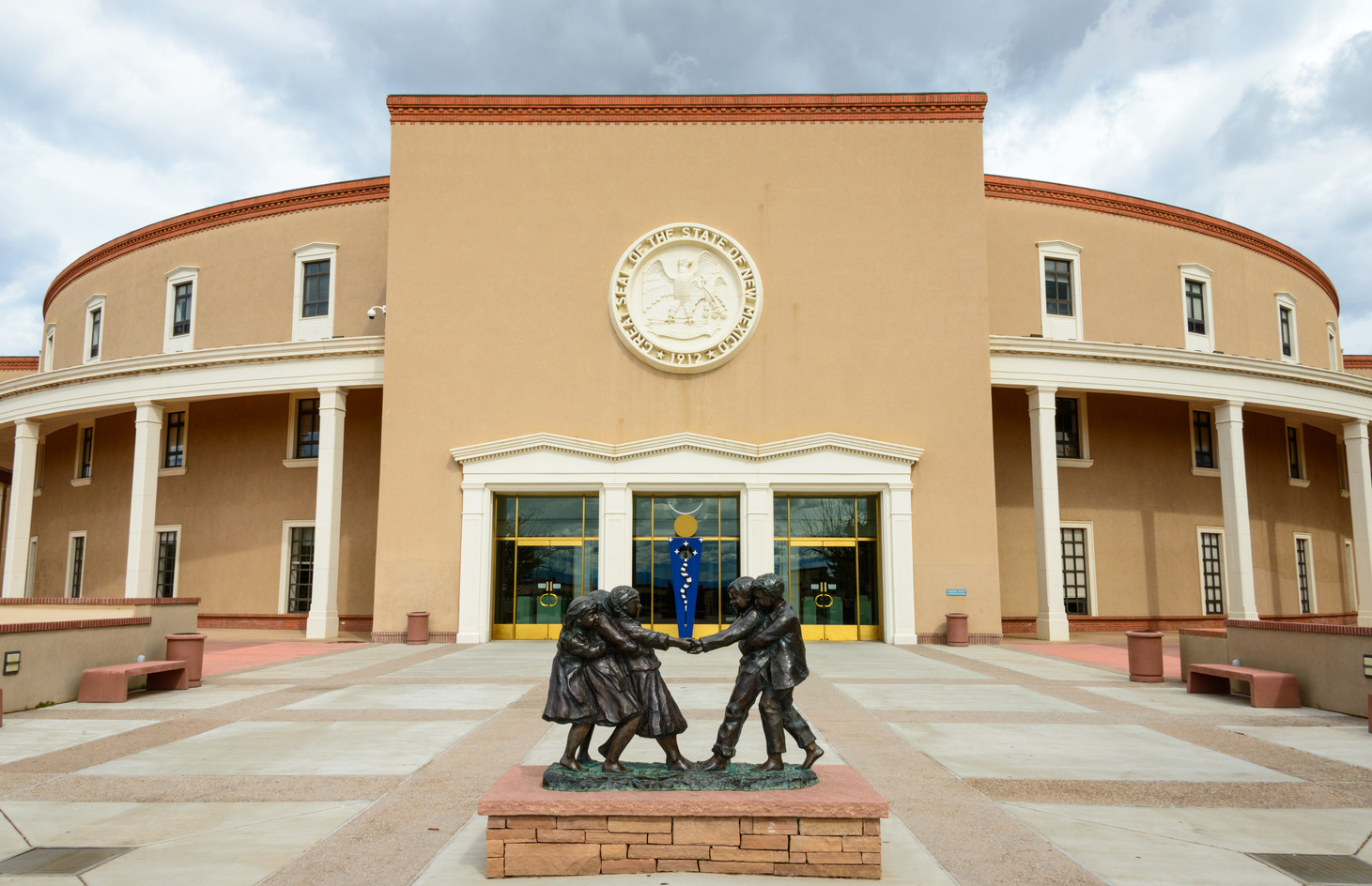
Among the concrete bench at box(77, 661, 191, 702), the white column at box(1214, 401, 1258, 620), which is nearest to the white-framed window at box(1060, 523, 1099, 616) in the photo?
the white column at box(1214, 401, 1258, 620)

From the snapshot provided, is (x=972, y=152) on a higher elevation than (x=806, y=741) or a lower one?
higher

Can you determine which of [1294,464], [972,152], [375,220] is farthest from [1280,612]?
[375,220]

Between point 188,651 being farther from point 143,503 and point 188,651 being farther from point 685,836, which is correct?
point 143,503

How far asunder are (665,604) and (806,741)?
16.3m

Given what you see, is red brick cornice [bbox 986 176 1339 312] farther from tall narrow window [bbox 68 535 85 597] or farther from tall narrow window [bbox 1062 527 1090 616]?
tall narrow window [bbox 68 535 85 597]

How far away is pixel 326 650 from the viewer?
20781mm

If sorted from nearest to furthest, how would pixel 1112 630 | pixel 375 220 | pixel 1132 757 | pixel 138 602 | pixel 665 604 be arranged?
pixel 1132 757 < pixel 138 602 < pixel 665 604 < pixel 1112 630 < pixel 375 220

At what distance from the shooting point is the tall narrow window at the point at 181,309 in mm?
30422

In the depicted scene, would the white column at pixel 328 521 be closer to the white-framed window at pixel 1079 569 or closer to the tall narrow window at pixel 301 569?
the tall narrow window at pixel 301 569

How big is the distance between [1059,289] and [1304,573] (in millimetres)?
12165

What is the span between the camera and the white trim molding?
22297mm

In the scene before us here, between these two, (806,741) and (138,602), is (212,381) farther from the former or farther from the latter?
(806,741)

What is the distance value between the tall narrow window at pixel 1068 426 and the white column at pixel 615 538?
1306 cm

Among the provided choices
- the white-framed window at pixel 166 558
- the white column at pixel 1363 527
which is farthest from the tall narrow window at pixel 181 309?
the white column at pixel 1363 527
